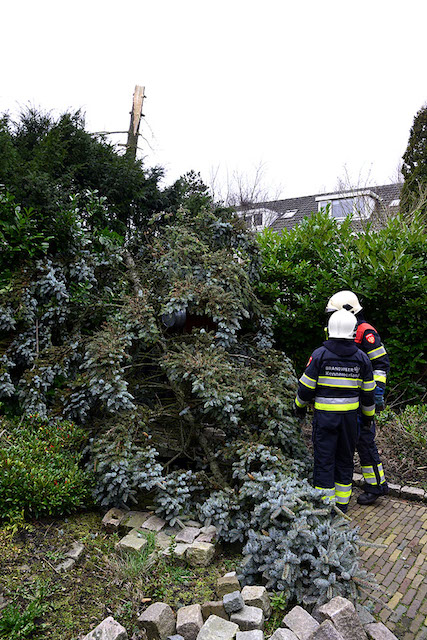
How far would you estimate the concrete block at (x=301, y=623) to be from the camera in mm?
2143

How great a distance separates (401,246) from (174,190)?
3651 millimetres

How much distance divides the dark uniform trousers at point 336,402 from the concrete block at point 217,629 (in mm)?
1444

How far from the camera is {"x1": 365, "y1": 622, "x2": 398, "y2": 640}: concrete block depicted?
7.30 feet

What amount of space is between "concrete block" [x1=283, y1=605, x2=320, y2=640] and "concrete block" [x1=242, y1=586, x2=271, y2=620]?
15cm

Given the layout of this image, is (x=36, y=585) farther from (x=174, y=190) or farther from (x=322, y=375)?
(x=174, y=190)

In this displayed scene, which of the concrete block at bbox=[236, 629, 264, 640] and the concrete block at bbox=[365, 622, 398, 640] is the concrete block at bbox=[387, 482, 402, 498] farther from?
the concrete block at bbox=[236, 629, 264, 640]

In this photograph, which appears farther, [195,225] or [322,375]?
[195,225]

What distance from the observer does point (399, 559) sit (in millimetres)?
3074

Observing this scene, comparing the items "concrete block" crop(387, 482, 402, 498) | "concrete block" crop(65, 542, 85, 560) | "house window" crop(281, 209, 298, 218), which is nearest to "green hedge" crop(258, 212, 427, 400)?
"concrete block" crop(387, 482, 402, 498)

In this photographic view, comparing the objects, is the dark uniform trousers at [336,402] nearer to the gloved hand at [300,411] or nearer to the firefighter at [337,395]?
the firefighter at [337,395]

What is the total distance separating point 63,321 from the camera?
467 cm

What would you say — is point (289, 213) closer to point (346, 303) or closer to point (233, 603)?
point (346, 303)

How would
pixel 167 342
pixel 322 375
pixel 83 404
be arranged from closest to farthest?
pixel 322 375
pixel 83 404
pixel 167 342

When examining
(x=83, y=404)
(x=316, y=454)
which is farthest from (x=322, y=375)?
(x=83, y=404)
